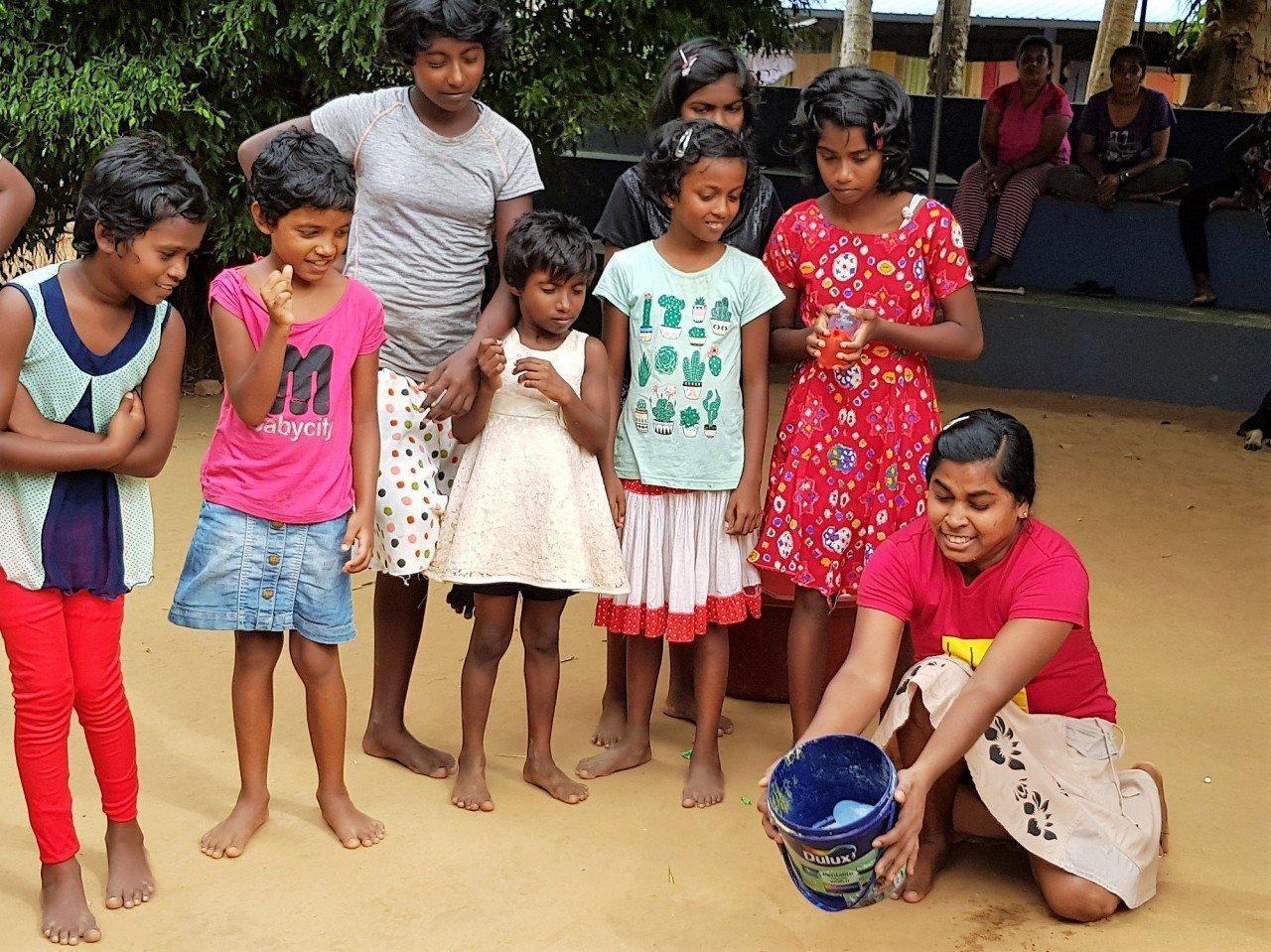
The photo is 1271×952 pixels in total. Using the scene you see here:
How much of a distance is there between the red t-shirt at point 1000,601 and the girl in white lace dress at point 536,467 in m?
0.64

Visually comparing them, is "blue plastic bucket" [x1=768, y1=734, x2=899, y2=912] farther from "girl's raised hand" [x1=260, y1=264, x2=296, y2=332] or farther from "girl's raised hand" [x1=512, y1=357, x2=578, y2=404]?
"girl's raised hand" [x1=260, y1=264, x2=296, y2=332]

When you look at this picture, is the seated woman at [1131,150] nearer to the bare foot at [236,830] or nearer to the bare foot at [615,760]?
the bare foot at [615,760]

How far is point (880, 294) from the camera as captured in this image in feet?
10.4

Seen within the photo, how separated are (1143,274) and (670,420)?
244 inches

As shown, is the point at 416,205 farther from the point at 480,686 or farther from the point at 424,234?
the point at 480,686

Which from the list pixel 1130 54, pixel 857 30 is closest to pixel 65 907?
pixel 1130 54

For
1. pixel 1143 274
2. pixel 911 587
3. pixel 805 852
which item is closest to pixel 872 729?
pixel 911 587

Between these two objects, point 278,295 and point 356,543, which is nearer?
point 278,295

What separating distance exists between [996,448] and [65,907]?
1934 mm

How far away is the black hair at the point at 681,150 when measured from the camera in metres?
3.02

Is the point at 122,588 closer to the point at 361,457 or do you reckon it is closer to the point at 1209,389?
the point at 361,457

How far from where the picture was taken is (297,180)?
2715 millimetres

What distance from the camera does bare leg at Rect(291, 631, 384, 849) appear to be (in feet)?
9.61

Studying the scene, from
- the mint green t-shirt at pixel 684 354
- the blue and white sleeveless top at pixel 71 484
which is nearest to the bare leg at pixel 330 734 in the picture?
the blue and white sleeveless top at pixel 71 484
